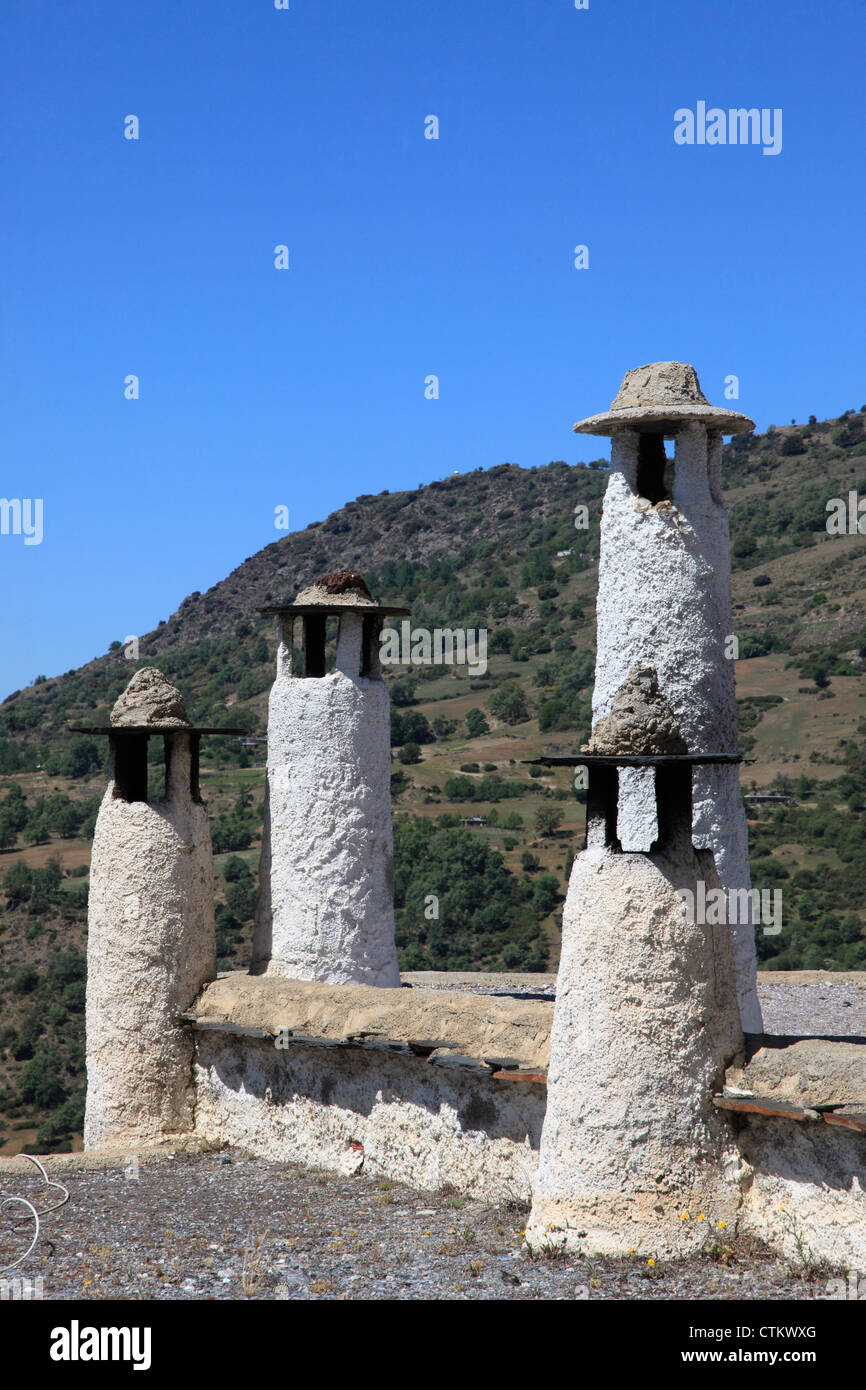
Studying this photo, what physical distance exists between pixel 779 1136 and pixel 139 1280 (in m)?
4.41

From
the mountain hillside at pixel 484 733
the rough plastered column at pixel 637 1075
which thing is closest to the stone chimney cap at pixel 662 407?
the rough plastered column at pixel 637 1075

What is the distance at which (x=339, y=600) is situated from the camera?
15.2 meters

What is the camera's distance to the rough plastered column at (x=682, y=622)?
12484 millimetres

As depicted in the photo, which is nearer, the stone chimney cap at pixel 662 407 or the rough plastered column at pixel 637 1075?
the rough plastered column at pixel 637 1075

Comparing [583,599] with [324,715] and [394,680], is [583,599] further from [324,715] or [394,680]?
[324,715]

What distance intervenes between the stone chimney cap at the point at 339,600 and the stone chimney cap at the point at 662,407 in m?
3.13

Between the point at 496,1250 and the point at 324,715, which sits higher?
the point at 324,715

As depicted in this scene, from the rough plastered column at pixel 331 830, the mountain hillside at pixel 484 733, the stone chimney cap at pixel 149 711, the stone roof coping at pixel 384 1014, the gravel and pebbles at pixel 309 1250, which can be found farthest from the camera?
the mountain hillside at pixel 484 733

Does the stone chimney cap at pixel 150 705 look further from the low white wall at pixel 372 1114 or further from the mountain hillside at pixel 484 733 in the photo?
the mountain hillside at pixel 484 733

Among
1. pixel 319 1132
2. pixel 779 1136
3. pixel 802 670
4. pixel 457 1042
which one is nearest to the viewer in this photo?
pixel 779 1136

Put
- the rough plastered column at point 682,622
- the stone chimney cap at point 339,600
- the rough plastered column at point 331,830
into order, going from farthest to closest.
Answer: the stone chimney cap at point 339,600
the rough plastered column at point 331,830
the rough plastered column at point 682,622

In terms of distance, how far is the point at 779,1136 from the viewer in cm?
966

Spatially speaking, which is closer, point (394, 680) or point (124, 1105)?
point (124, 1105)

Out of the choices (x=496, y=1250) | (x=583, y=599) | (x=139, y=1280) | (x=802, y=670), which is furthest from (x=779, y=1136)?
(x=583, y=599)
